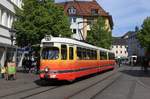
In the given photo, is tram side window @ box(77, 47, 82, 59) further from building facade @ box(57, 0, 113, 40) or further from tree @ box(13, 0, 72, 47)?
building facade @ box(57, 0, 113, 40)

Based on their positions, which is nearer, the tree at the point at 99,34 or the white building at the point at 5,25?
the white building at the point at 5,25

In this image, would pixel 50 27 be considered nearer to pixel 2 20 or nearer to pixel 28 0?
Answer: pixel 28 0

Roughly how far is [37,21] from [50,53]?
14365mm

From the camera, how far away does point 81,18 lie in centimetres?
11188

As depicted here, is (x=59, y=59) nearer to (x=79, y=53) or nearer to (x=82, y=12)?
(x=79, y=53)

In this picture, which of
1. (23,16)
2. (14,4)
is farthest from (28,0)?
(14,4)

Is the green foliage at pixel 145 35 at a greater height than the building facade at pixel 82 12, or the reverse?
the building facade at pixel 82 12

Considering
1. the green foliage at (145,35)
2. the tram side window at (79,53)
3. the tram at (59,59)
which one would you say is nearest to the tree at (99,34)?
the green foliage at (145,35)

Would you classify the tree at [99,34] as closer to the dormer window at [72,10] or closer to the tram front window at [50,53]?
the dormer window at [72,10]

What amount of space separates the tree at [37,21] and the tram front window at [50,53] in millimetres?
13394

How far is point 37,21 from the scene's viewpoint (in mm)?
39938

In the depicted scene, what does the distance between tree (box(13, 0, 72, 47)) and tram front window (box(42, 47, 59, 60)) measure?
13.4 meters

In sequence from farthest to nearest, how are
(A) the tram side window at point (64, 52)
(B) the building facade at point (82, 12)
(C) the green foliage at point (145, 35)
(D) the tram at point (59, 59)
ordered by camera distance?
1. (B) the building facade at point (82, 12)
2. (C) the green foliage at point (145, 35)
3. (A) the tram side window at point (64, 52)
4. (D) the tram at point (59, 59)

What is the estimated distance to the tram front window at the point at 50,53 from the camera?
84.4 feet
